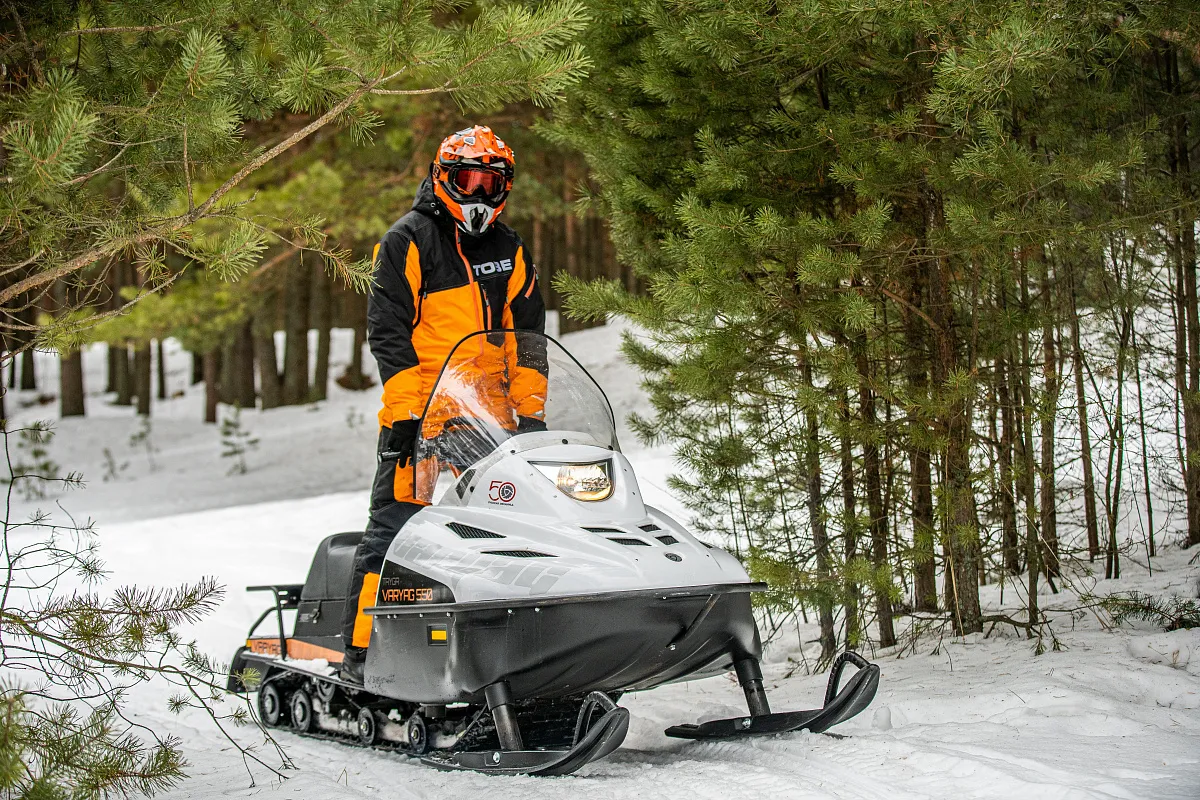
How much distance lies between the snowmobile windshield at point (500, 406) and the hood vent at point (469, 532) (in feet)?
0.81

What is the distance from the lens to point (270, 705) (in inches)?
207

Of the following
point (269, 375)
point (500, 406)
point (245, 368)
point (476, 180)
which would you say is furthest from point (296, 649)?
point (245, 368)

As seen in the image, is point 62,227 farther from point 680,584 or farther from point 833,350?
point 833,350

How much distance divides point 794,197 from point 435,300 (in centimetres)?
176

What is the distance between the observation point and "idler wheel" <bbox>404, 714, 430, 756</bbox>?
4102mm

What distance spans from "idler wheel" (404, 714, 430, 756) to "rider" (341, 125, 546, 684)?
0.33 metres

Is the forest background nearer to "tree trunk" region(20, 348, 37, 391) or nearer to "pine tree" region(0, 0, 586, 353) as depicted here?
"pine tree" region(0, 0, 586, 353)

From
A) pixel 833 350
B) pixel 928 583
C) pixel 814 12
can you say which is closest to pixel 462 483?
pixel 833 350

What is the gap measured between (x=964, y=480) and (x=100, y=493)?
14.4 m

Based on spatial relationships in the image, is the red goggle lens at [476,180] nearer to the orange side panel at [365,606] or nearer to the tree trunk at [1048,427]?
the orange side panel at [365,606]

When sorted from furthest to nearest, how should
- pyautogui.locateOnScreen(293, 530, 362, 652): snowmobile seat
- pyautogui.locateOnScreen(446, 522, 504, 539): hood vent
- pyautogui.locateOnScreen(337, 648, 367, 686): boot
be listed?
pyautogui.locateOnScreen(293, 530, 362, 652): snowmobile seat
pyautogui.locateOnScreen(337, 648, 367, 686): boot
pyautogui.locateOnScreen(446, 522, 504, 539): hood vent

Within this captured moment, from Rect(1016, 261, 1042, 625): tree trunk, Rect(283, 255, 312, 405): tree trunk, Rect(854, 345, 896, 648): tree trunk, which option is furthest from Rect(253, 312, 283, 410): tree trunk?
Rect(1016, 261, 1042, 625): tree trunk

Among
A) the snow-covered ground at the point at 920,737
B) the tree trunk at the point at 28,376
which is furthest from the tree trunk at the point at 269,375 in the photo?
the snow-covered ground at the point at 920,737

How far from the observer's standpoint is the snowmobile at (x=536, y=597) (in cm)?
342
